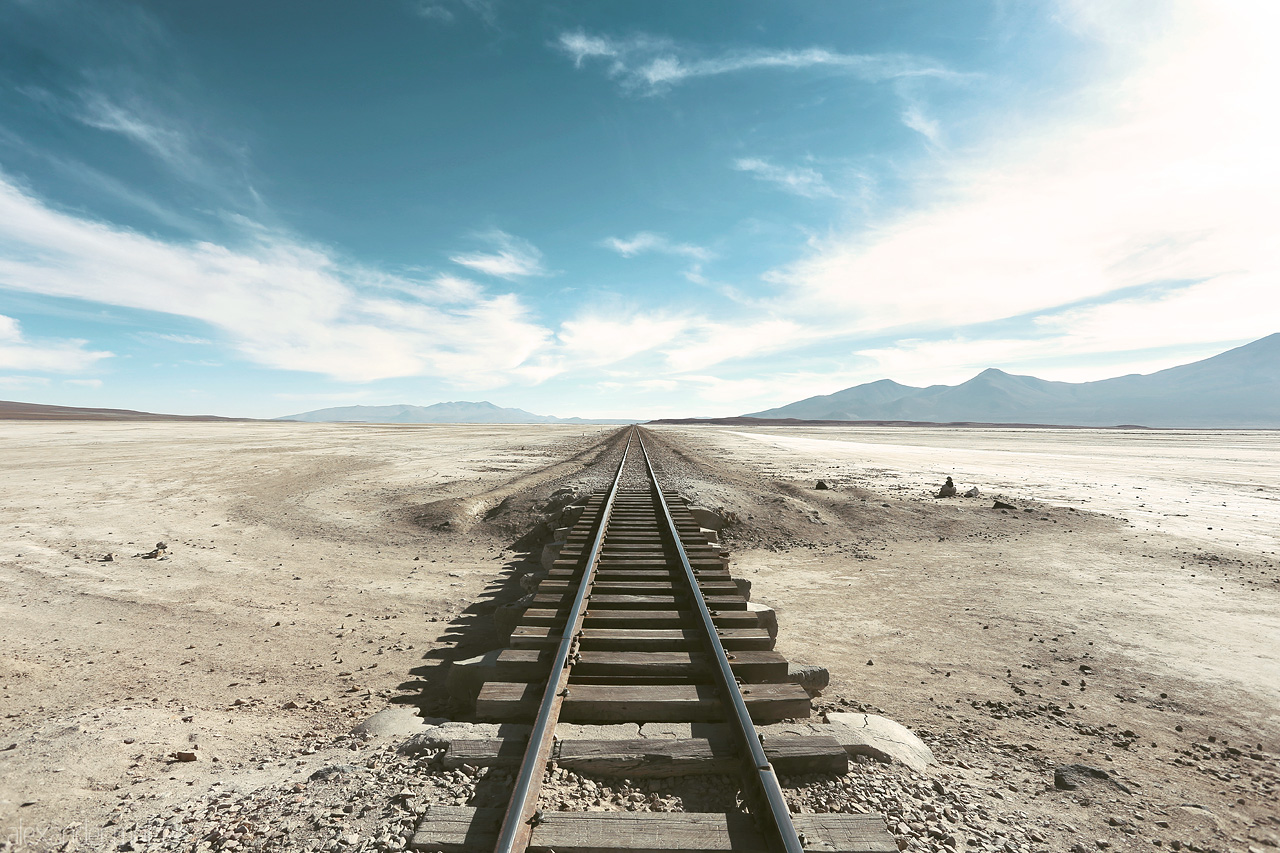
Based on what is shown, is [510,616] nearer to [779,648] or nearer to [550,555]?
[550,555]

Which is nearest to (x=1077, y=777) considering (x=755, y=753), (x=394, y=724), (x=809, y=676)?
(x=809, y=676)

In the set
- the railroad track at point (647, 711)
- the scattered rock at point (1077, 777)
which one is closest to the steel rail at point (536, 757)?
the railroad track at point (647, 711)

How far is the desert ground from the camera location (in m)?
3.16

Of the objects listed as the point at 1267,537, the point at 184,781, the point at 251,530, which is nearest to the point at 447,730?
the point at 184,781

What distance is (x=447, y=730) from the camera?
3.59m

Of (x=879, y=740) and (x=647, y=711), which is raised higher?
(x=647, y=711)

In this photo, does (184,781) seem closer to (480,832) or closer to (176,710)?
(176,710)

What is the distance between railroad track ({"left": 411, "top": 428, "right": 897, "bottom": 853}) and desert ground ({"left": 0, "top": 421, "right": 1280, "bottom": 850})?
0.38 meters

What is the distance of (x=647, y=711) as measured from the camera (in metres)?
3.83

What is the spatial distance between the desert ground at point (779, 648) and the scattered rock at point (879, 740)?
0.16 metres

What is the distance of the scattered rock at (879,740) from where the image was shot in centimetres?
345

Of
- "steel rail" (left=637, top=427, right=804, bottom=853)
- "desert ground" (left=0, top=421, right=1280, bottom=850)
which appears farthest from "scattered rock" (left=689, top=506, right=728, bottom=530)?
"steel rail" (left=637, top=427, right=804, bottom=853)

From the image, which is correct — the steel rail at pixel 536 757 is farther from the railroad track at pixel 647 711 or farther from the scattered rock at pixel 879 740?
the scattered rock at pixel 879 740

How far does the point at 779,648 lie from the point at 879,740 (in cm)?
259
